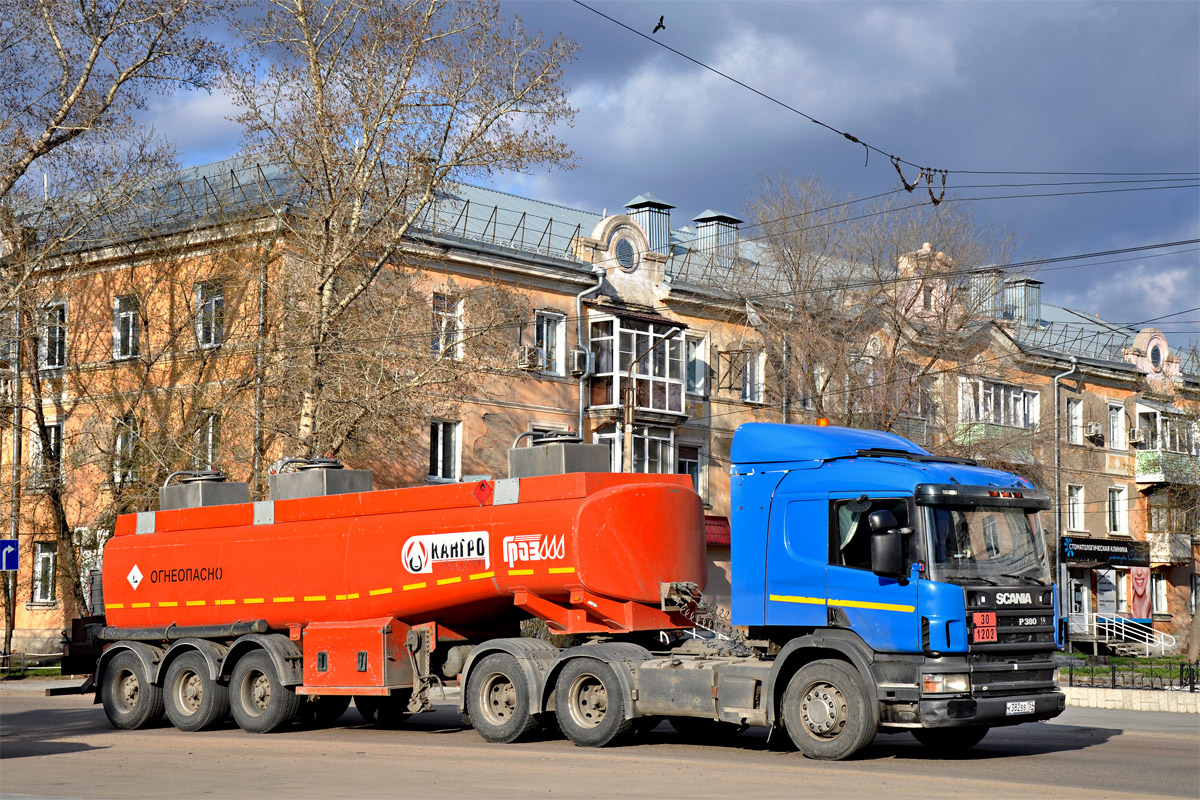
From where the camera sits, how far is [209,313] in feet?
112

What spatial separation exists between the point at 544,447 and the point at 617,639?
231 cm

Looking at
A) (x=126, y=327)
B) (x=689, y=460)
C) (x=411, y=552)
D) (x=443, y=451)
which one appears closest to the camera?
(x=411, y=552)

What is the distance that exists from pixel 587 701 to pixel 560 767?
205 centimetres

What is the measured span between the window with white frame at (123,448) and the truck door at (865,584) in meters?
23.7

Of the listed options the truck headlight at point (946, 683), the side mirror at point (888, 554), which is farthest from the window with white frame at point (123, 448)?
the truck headlight at point (946, 683)

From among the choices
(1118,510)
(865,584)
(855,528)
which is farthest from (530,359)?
(1118,510)

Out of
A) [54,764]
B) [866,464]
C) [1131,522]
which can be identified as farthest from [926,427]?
[54,764]

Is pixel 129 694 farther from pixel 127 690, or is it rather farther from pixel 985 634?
pixel 985 634

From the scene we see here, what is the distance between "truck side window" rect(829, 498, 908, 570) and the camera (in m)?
13.3

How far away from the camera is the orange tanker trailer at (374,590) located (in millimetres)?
15156

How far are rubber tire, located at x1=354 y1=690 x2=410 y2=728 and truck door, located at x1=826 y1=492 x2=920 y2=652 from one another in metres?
6.88

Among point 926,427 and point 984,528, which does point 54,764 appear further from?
point 926,427

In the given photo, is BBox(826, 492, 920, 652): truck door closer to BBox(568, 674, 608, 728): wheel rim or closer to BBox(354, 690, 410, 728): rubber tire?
BBox(568, 674, 608, 728): wheel rim

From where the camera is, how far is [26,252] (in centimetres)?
3148
